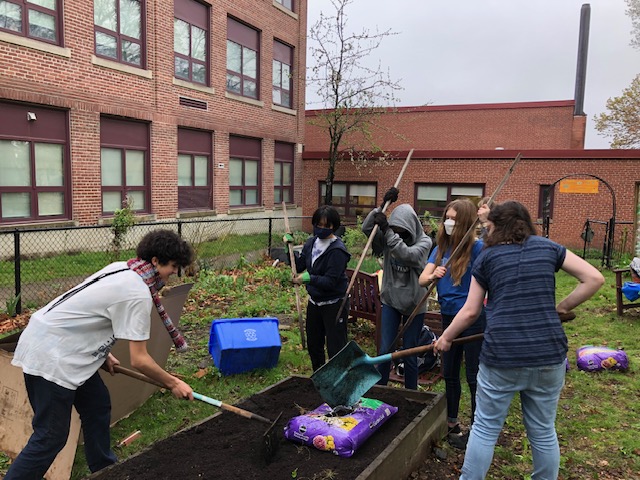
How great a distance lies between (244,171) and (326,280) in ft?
49.8

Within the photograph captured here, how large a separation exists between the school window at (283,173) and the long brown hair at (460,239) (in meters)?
17.2

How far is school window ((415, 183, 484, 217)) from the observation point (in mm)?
18984

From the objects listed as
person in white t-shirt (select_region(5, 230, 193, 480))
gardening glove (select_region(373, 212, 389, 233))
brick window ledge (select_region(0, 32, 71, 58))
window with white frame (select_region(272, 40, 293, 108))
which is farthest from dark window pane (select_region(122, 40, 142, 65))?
person in white t-shirt (select_region(5, 230, 193, 480))

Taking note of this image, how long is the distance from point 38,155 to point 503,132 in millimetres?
23302

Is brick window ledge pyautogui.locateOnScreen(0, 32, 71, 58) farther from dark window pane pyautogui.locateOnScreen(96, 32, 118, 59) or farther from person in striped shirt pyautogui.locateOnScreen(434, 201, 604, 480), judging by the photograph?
person in striped shirt pyautogui.locateOnScreen(434, 201, 604, 480)

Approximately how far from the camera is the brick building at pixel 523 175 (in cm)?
1673

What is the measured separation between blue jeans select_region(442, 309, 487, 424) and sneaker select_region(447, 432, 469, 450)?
0.14 m

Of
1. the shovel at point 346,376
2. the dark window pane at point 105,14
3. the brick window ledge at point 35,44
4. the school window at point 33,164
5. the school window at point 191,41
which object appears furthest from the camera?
the school window at point 191,41

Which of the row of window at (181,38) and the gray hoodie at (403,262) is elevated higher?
the row of window at (181,38)

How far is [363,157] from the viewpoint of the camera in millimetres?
20734

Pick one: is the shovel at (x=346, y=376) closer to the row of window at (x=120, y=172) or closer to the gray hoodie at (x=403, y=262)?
the gray hoodie at (x=403, y=262)

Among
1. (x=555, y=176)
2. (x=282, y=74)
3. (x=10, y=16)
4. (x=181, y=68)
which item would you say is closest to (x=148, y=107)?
(x=181, y=68)

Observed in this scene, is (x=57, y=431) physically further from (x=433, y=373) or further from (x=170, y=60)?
(x=170, y=60)

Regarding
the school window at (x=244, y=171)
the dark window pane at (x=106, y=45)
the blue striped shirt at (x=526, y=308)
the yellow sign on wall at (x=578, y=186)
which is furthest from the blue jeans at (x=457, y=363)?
the school window at (x=244, y=171)
